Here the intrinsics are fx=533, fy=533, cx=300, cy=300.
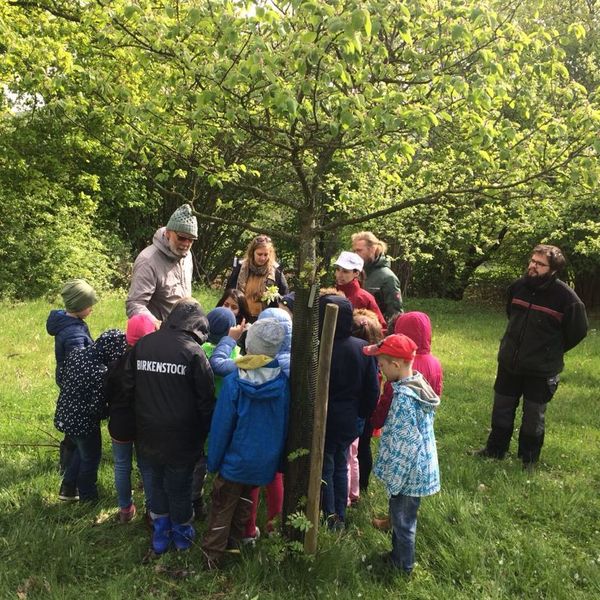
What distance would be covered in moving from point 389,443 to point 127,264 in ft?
44.0

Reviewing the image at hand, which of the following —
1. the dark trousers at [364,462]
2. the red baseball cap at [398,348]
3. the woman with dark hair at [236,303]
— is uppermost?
the red baseball cap at [398,348]

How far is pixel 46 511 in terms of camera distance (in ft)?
12.6

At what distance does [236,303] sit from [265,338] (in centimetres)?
181

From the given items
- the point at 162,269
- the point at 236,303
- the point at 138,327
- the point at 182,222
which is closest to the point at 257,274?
the point at 236,303

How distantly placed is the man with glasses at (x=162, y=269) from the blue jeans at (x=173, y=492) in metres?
1.25

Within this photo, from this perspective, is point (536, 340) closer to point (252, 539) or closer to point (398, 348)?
point (398, 348)

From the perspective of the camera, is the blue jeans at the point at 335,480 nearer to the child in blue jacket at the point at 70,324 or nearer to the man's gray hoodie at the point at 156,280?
the man's gray hoodie at the point at 156,280

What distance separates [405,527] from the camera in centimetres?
330

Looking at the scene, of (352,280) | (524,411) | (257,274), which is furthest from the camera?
(257,274)

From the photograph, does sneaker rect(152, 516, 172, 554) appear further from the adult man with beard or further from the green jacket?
the adult man with beard

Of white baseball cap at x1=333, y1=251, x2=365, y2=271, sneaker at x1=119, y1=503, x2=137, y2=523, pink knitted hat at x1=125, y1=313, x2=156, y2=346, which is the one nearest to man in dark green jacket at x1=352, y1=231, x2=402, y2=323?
white baseball cap at x1=333, y1=251, x2=365, y2=271

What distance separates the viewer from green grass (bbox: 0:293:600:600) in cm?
316

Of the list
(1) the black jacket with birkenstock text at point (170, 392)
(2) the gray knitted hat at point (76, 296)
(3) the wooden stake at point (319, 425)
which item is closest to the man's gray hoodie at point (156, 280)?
(2) the gray knitted hat at point (76, 296)

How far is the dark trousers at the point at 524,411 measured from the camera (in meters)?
4.83
